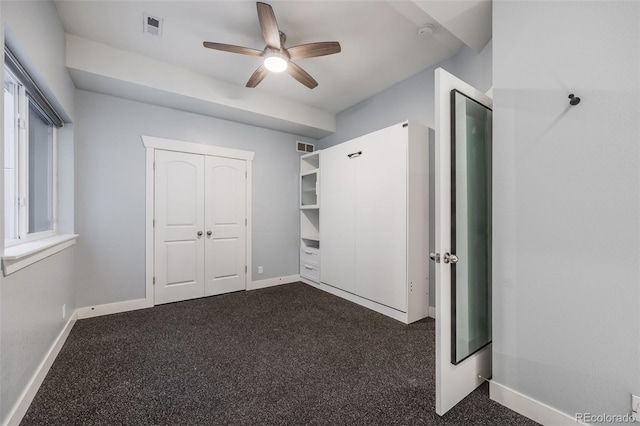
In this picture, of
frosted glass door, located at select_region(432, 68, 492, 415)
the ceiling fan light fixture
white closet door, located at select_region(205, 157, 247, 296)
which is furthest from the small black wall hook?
Result: white closet door, located at select_region(205, 157, 247, 296)

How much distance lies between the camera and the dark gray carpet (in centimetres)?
150

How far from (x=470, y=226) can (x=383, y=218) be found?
132cm

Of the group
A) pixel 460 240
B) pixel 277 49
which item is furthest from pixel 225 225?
pixel 460 240

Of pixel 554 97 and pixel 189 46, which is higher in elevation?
pixel 189 46

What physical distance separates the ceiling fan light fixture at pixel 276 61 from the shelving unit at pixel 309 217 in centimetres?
179

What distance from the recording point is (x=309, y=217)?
4.61 metres

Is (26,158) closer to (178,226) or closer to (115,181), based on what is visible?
(115,181)

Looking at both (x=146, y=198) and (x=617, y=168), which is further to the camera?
(x=146, y=198)

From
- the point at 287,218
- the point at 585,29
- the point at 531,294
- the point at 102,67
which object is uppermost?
the point at 102,67

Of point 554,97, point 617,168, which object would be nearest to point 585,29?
point 554,97

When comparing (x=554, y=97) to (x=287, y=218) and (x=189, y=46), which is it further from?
(x=287, y=218)

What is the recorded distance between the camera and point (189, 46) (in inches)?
103

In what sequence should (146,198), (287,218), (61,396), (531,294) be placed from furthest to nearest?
(287,218), (146,198), (61,396), (531,294)

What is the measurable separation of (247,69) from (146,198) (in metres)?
1.97
